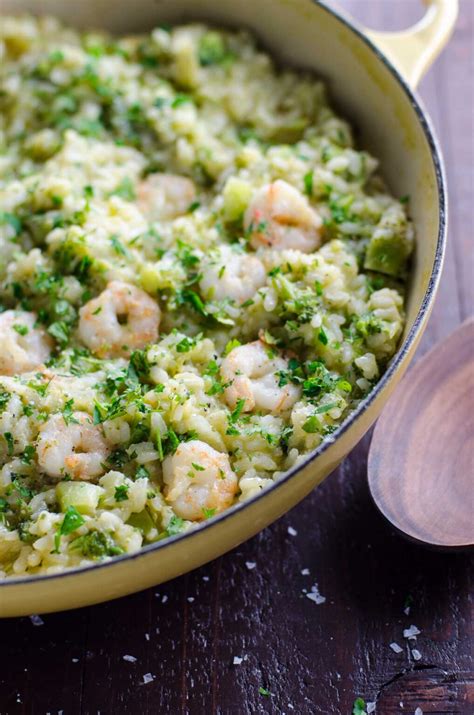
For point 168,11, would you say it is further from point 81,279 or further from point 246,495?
point 246,495

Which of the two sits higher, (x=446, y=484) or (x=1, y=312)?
(x=446, y=484)

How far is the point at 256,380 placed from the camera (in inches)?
114

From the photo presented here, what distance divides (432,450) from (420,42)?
60.1 inches

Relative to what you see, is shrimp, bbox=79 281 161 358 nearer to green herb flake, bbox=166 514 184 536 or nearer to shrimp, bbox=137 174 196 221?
shrimp, bbox=137 174 196 221

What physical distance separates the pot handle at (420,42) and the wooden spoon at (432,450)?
0.98m

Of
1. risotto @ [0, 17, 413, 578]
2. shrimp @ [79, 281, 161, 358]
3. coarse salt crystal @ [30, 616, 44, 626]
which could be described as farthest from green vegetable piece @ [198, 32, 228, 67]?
coarse salt crystal @ [30, 616, 44, 626]

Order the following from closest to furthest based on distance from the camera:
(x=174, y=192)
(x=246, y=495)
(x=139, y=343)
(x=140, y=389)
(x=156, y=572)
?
(x=156, y=572)
(x=246, y=495)
(x=140, y=389)
(x=139, y=343)
(x=174, y=192)

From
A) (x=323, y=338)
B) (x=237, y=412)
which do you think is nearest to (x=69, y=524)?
(x=237, y=412)

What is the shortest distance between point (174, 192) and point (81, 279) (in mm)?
557

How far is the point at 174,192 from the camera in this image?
138 inches

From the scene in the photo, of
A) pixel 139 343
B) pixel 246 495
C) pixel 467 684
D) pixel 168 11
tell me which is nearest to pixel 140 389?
pixel 139 343

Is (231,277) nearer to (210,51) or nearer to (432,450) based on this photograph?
(432,450)

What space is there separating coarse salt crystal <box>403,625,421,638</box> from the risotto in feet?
2.19

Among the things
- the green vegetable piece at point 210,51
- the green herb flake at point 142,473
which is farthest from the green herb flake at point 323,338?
the green vegetable piece at point 210,51
